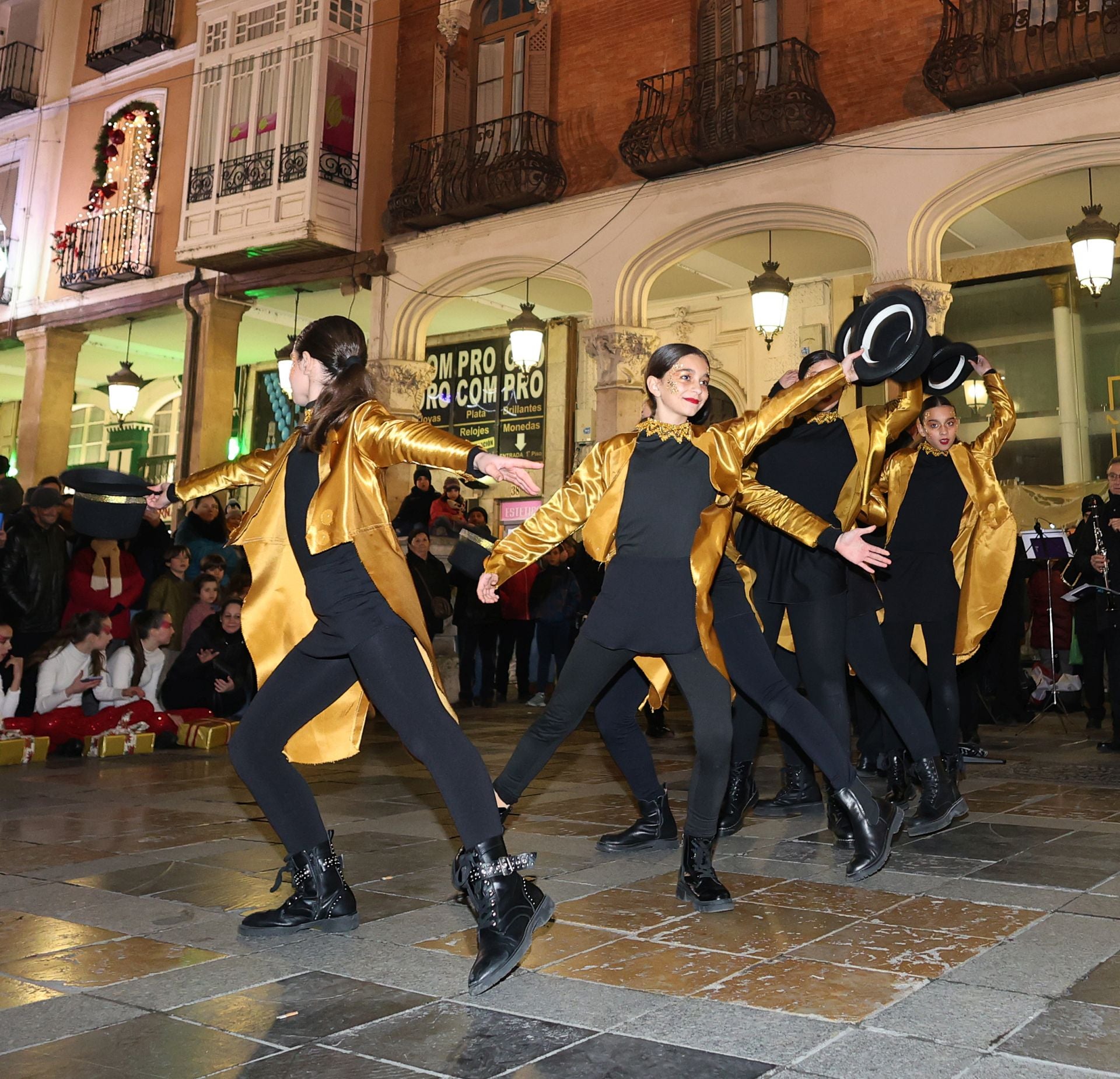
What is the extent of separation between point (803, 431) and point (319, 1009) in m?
3.13

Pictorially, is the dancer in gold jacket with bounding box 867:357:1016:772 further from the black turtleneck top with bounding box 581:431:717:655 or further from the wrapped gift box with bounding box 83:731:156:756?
the wrapped gift box with bounding box 83:731:156:756

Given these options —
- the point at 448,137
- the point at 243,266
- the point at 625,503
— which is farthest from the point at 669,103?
the point at 625,503

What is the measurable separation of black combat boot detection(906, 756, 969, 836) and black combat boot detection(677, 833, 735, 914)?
154 cm

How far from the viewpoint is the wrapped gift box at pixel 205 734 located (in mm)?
8938

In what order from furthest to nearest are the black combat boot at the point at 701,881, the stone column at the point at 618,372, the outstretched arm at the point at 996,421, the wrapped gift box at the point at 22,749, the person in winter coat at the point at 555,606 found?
the stone column at the point at 618,372
the person in winter coat at the point at 555,606
the wrapped gift box at the point at 22,749
the outstretched arm at the point at 996,421
the black combat boot at the point at 701,881

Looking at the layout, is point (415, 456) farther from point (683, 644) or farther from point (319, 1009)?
point (319, 1009)

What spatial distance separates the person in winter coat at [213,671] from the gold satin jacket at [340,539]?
5827 mm

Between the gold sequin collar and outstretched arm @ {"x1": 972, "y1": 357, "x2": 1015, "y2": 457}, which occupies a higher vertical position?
outstretched arm @ {"x1": 972, "y1": 357, "x2": 1015, "y2": 457}

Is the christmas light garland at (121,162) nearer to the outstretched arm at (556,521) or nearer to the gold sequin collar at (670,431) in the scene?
the outstretched arm at (556,521)

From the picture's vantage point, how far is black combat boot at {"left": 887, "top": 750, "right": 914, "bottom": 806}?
595 cm

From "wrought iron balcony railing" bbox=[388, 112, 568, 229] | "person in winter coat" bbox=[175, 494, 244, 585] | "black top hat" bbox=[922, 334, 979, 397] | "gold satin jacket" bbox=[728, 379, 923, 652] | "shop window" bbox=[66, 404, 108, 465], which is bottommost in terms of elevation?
"gold satin jacket" bbox=[728, 379, 923, 652]

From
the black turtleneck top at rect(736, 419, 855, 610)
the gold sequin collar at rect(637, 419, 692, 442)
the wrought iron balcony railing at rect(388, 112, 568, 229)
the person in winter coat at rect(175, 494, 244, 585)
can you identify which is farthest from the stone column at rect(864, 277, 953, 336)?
the gold sequin collar at rect(637, 419, 692, 442)

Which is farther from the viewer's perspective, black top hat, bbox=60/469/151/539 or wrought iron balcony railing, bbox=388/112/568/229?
wrought iron balcony railing, bbox=388/112/568/229

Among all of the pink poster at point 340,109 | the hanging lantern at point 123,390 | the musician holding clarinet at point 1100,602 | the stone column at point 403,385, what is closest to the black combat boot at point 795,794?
the musician holding clarinet at point 1100,602
